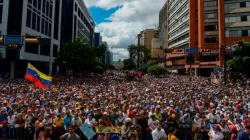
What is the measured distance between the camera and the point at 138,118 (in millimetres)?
10281

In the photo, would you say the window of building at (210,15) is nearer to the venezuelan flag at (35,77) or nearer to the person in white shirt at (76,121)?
the venezuelan flag at (35,77)

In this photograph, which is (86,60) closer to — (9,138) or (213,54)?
(213,54)

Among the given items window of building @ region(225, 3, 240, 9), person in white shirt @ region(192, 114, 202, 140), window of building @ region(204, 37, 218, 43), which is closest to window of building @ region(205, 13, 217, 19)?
window of building @ region(225, 3, 240, 9)

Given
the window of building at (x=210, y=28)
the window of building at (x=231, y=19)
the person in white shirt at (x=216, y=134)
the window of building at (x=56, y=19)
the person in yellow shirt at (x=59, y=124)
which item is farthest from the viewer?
the window of building at (x=56, y=19)

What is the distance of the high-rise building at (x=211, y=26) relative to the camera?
50.4 meters

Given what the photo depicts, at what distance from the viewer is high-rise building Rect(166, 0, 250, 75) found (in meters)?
50.4

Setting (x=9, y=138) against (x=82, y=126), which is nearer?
(x=82, y=126)

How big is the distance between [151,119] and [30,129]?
4709mm

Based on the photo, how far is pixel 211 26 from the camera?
54562mm

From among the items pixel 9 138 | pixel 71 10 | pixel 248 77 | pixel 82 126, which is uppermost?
pixel 71 10

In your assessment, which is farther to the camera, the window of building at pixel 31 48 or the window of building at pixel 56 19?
the window of building at pixel 56 19

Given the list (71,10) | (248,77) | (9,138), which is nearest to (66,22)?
(71,10)

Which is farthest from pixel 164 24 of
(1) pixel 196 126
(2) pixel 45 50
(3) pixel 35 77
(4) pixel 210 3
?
(1) pixel 196 126

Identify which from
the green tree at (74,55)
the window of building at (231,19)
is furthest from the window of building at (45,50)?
the window of building at (231,19)
